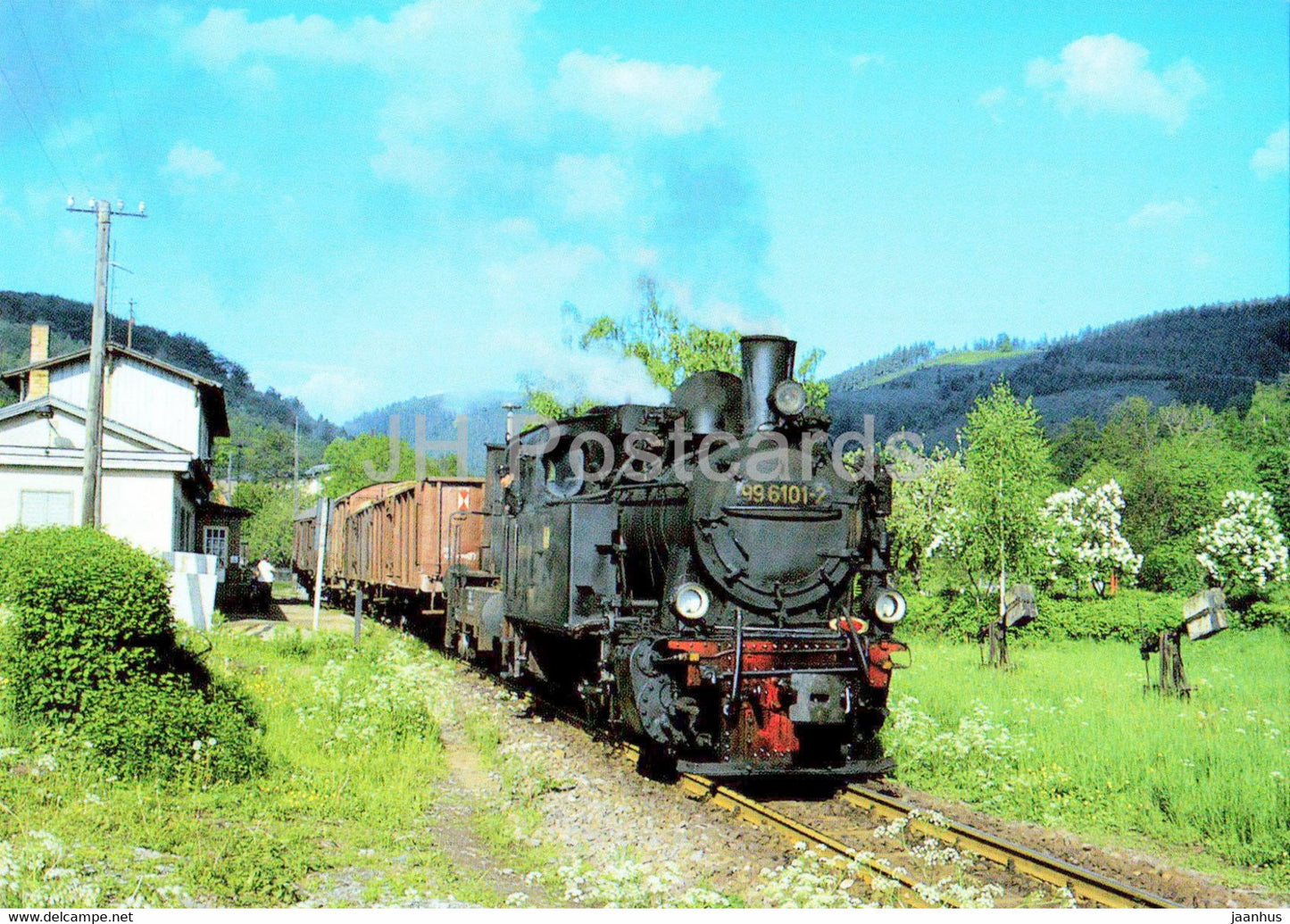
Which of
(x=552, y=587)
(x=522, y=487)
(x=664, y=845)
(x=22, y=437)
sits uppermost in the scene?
(x=22, y=437)

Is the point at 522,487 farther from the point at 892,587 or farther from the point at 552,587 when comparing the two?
the point at 892,587

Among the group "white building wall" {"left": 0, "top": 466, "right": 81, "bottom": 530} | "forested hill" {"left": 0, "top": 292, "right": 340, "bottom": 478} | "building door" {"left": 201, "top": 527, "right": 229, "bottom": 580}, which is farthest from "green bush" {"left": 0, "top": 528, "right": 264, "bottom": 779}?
"forested hill" {"left": 0, "top": 292, "right": 340, "bottom": 478}

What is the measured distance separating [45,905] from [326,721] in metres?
6.11

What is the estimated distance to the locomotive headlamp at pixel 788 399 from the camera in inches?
387

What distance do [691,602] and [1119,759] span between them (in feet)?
14.4

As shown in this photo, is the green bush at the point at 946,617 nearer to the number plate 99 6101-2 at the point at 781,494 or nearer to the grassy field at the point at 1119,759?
the grassy field at the point at 1119,759

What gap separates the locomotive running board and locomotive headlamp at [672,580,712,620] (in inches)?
47.2

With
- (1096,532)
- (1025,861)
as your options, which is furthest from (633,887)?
(1096,532)

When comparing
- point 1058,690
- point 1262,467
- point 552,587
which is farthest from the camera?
point 1262,467

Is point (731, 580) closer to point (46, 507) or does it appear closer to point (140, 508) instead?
point (140, 508)

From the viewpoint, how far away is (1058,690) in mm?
15688

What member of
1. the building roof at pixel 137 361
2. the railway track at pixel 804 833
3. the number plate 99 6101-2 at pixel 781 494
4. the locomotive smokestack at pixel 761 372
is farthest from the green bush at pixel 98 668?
the building roof at pixel 137 361
